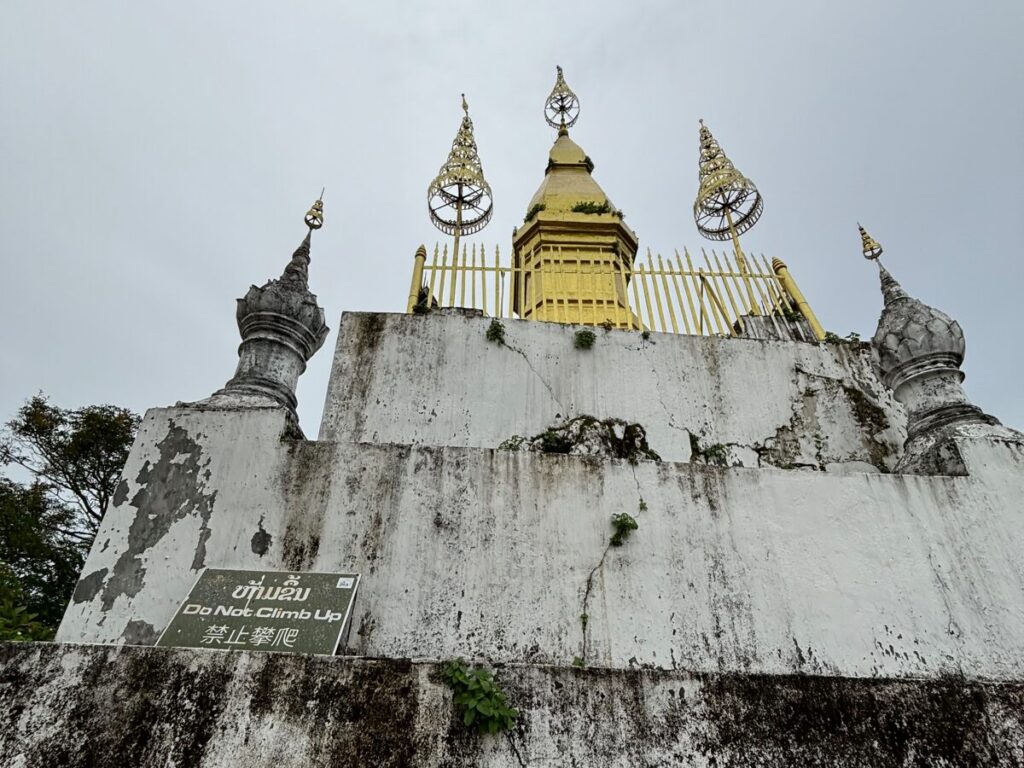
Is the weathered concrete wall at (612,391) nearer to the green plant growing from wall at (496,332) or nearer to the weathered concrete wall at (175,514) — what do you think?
the green plant growing from wall at (496,332)

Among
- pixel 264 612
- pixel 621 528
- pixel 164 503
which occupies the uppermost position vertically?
pixel 164 503

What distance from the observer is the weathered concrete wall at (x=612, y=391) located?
4.83m

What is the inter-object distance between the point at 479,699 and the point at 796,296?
208 inches

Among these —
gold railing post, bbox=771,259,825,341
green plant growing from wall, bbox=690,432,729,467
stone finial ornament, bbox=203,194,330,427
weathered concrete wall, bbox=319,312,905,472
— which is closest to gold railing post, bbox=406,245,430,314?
weathered concrete wall, bbox=319,312,905,472

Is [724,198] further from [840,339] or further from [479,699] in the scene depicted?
[479,699]

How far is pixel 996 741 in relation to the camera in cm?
244

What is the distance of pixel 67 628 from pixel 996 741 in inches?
159

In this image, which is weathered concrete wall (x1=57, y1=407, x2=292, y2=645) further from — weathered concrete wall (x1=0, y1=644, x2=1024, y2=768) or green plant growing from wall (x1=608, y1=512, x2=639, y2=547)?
green plant growing from wall (x1=608, y1=512, x2=639, y2=547)

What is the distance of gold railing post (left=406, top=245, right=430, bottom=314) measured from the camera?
590cm

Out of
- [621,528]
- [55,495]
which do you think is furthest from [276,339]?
[55,495]

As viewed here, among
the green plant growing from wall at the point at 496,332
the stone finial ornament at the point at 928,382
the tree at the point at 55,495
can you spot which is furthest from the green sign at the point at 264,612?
the tree at the point at 55,495

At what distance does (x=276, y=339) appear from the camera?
15.0 feet

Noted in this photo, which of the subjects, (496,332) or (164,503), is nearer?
(164,503)

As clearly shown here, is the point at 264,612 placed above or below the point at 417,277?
below
